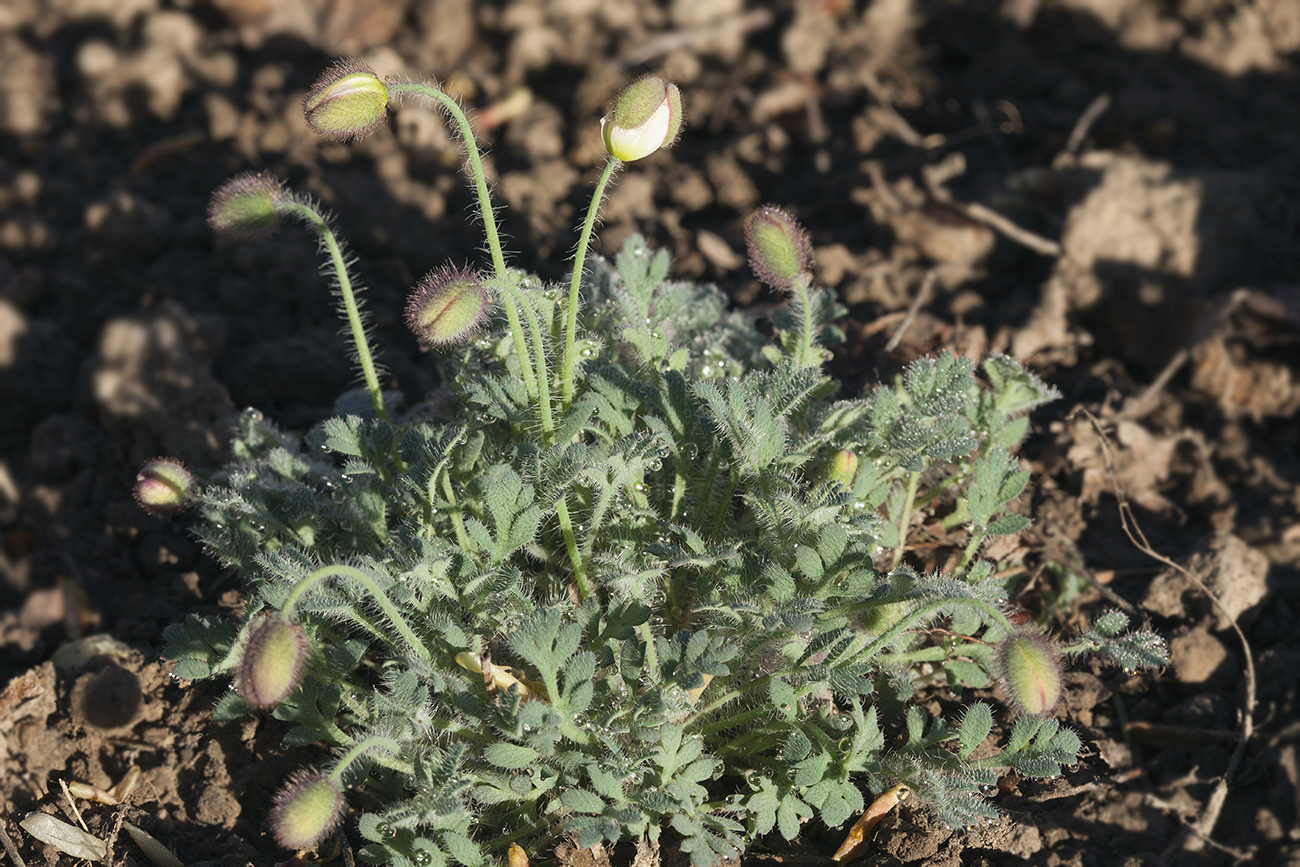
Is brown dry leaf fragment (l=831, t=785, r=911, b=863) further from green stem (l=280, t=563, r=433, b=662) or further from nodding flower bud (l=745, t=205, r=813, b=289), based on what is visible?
nodding flower bud (l=745, t=205, r=813, b=289)

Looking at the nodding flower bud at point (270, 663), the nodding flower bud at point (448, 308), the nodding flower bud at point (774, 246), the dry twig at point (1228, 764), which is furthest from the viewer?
the nodding flower bud at point (774, 246)

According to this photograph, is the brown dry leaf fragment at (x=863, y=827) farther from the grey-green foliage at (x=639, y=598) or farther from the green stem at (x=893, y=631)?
the green stem at (x=893, y=631)

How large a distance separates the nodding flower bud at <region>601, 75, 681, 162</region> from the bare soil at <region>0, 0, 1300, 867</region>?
1389 millimetres

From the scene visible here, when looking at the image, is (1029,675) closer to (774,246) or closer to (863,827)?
(863,827)

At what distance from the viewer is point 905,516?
9.36ft

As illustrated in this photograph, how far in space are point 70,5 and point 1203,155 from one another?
521cm

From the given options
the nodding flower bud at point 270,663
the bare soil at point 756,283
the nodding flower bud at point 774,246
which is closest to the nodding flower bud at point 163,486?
the bare soil at point 756,283

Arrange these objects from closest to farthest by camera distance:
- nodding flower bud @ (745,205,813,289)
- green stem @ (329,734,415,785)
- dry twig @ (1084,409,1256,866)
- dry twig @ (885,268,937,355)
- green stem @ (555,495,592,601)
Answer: green stem @ (329,734,415,785)
green stem @ (555,495,592,601)
dry twig @ (1084,409,1256,866)
nodding flower bud @ (745,205,813,289)
dry twig @ (885,268,937,355)

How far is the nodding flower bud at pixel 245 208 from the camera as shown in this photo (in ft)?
8.42

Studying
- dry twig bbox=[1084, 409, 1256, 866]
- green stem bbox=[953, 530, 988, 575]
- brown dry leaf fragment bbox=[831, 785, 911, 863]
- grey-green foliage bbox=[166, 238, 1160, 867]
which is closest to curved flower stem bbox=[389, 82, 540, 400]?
grey-green foliage bbox=[166, 238, 1160, 867]

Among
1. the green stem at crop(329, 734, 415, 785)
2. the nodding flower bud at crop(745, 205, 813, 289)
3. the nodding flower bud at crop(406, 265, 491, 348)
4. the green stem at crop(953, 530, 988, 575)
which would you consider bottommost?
the green stem at crop(953, 530, 988, 575)

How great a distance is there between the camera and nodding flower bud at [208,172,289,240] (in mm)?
2566

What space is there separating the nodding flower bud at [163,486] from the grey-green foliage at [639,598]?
0.11 meters

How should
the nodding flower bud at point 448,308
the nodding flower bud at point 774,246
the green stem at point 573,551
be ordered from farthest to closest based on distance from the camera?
1. the nodding flower bud at point 774,246
2. the green stem at point 573,551
3. the nodding flower bud at point 448,308
